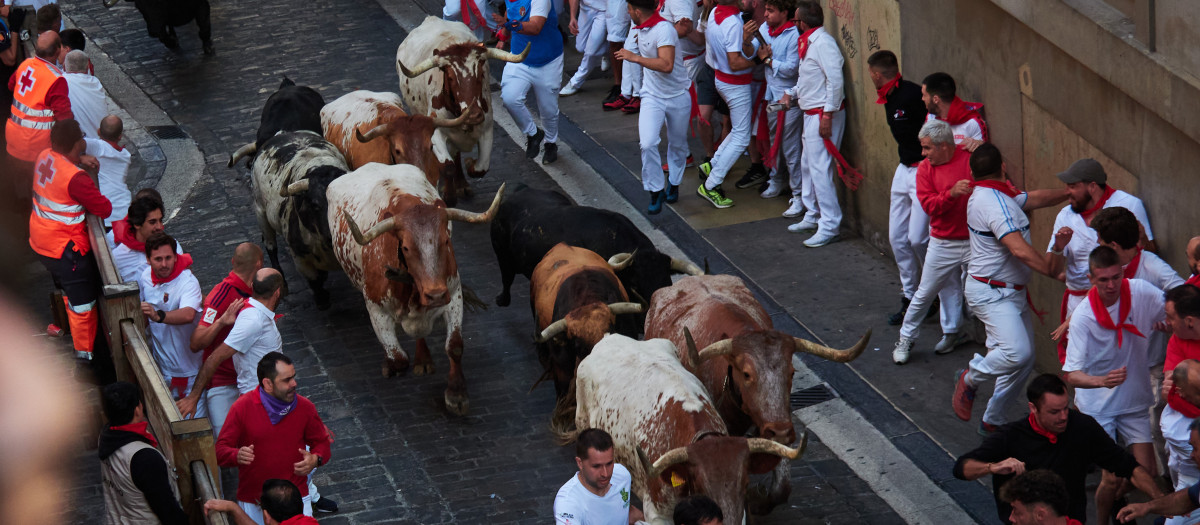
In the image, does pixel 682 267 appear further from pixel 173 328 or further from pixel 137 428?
pixel 137 428

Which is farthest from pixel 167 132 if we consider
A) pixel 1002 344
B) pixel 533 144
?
pixel 1002 344

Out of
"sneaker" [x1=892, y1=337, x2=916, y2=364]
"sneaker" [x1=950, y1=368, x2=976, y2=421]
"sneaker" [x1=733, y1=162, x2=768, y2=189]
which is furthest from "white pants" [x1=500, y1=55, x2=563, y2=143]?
"sneaker" [x1=950, y1=368, x2=976, y2=421]

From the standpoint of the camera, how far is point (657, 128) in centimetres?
1382

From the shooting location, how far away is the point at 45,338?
39.0 feet

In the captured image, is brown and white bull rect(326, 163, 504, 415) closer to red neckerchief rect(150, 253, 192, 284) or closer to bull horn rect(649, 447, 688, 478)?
red neckerchief rect(150, 253, 192, 284)

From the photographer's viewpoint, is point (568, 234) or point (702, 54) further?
point (702, 54)

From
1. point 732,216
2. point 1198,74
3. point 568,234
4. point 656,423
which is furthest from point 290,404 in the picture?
point 732,216

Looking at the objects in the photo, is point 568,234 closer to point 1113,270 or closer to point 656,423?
point 656,423

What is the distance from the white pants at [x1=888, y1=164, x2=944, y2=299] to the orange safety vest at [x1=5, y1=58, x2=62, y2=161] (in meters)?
7.42

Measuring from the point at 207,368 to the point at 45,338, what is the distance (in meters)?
3.90

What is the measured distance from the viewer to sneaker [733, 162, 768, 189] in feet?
47.6

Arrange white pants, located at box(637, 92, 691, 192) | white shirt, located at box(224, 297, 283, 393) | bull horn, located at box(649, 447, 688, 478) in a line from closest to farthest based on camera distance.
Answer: bull horn, located at box(649, 447, 688, 478) → white shirt, located at box(224, 297, 283, 393) → white pants, located at box(637, 92, 691, 192)

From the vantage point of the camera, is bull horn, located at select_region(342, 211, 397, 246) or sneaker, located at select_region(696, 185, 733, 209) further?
sneaker, located at select_region(696, 185, 733, 209)

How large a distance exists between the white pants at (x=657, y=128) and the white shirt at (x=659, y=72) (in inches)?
2.8
